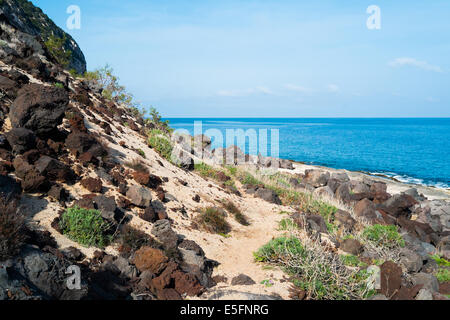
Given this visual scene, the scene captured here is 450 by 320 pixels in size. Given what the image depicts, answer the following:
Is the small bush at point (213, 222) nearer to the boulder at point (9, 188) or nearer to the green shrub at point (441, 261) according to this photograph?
the boulder at point (9, 188)

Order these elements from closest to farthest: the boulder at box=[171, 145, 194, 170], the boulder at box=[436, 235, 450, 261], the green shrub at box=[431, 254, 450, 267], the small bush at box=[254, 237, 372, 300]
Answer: the small bush at box=[254, 237, 372, 300]
the green shrub at box=[431, 254, 450, 267]
the boulder at box=[436, 235, 450, 261]
the boulder at box=[171, 145, 194, 170]

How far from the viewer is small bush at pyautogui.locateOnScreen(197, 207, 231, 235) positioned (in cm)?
1030

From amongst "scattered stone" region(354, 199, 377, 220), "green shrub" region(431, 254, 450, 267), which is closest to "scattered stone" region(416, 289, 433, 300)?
"green shrub" region(431, 254, 450, 267)

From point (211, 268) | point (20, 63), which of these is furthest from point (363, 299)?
point (20, 63)

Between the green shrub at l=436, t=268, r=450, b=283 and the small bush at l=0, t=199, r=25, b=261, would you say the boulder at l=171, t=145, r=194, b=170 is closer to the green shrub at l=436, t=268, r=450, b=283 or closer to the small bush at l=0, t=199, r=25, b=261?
the small bush at l=0, t=199, r=25, b=261

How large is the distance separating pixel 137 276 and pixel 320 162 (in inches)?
1724

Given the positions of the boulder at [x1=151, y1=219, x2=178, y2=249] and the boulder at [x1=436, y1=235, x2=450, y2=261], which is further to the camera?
the boulder at [x1=436, y1=235, x2=450, y2=261]

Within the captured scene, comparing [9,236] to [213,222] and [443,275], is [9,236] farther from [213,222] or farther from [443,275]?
[443,275]

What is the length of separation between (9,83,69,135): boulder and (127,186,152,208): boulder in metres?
2.79

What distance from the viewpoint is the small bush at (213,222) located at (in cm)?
1030

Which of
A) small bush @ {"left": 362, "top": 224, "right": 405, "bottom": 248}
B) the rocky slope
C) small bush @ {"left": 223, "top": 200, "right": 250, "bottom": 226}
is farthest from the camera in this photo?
small bush @ {"left": 223, "top": 200, "right": 250, "bottom": 226}

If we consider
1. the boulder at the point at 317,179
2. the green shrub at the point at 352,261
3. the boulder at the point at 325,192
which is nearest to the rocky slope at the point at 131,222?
the green shrub at the point at 352,261

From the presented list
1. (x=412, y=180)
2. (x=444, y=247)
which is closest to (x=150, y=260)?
(x=444, y=247)

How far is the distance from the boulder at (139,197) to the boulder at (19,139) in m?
2.81
